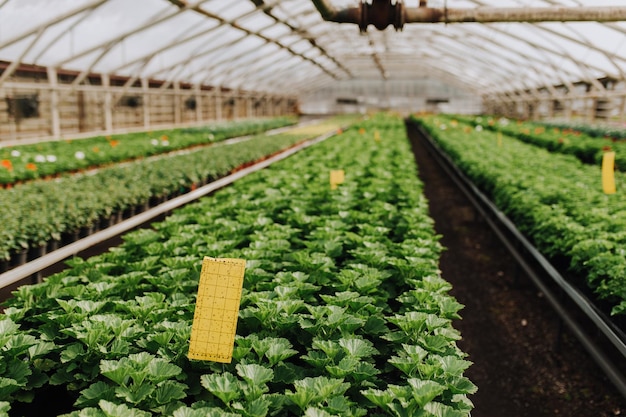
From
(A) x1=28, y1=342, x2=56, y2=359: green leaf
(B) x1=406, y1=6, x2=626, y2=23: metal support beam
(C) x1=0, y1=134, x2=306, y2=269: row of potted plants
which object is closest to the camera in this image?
(A) x1=28, y1=342, x2=56, y2=359: green leaf

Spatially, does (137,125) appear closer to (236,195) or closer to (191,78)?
(191,78)

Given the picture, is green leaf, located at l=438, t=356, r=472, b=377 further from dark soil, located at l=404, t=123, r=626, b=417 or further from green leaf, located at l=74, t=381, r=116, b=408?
dark soil, located at l=404, t=123, r=626, b=417

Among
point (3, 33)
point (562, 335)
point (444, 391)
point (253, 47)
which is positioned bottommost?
point (562, 335)

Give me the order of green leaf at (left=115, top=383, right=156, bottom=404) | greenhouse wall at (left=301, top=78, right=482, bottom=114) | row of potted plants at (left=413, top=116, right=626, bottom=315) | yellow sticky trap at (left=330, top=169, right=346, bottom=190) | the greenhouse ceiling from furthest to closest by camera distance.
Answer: greenhouse wall at (left=301, top=78, right=482, bottom=114), the greenhouse ceiling, yellow sticky trap at (left=330, top=169, right=346, bottom=190), row of potted plants at (left=413, top=116, right=626, bottom=315), green leaf at (left=115, top=383, right=156, bottom=404)

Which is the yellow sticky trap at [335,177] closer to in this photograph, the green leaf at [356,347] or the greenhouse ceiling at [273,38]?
the greenhouse ceiling at [273,38]

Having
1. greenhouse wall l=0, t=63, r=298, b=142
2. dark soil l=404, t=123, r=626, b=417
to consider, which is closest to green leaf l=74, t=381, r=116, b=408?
dark soil l=404, t=123, r=626, b=417

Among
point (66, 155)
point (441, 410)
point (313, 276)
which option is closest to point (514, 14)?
point (313, 276)

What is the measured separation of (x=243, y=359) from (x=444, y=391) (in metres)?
0.66

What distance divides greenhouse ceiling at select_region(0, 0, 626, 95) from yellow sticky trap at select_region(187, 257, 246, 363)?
2.76 meters

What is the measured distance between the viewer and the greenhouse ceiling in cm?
986

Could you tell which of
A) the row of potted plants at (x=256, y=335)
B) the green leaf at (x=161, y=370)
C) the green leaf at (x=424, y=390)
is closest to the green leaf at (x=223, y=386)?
the row of potted plants at (x=256, y=335)

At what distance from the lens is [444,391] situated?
1.74m

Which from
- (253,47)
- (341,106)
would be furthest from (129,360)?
(341,106)

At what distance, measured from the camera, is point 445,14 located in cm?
420
